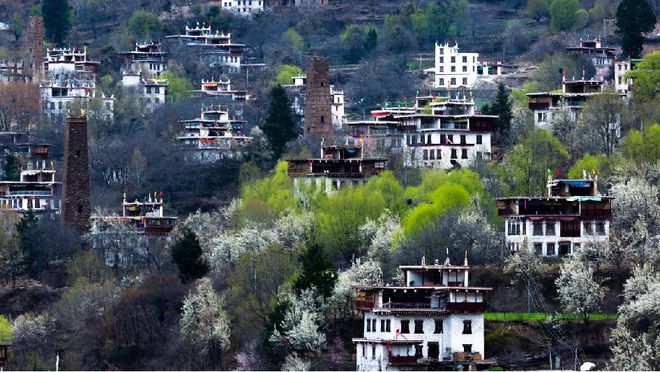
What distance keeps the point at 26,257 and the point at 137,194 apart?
19059 mm

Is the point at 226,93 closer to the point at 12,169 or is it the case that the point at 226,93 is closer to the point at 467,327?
the point at 12,169

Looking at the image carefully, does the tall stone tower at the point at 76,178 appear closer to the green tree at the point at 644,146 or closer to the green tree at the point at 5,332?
the green tree at the point at 5,332

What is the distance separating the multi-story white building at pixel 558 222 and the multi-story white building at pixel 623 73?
3332 cm

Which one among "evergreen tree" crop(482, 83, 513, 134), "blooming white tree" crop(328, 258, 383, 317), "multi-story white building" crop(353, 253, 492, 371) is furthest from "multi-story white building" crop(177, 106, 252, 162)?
"multi-story white building" crop(353, 253, 492, 371)

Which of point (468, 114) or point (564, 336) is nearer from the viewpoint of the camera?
point (564, 336)

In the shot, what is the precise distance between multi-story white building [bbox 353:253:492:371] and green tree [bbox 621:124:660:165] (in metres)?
23.8

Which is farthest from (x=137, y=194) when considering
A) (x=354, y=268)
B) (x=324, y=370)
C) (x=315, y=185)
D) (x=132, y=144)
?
(x=324, y=370)

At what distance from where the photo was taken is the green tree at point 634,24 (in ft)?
567

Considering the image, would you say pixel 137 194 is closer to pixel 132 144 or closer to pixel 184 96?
pixel 132 144

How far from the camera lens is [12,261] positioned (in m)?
150

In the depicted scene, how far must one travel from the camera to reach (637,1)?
175 meters

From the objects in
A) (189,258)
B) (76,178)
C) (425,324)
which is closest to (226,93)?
(76,178)

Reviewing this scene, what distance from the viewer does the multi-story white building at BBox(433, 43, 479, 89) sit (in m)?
190

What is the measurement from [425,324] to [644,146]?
27941 millimetres
